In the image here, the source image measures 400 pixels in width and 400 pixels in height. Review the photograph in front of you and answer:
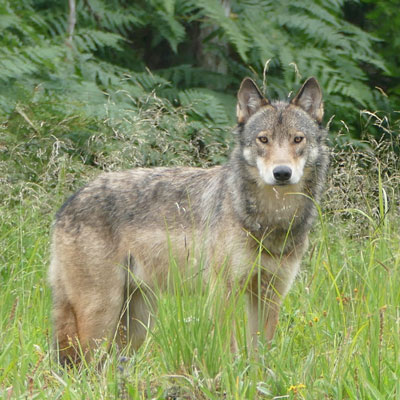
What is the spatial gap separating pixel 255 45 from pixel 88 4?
1.60m

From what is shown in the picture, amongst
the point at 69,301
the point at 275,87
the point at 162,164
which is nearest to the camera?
the point at 69,301

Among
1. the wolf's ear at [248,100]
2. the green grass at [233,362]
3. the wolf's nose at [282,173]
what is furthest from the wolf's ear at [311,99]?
the green grass at [233,362]

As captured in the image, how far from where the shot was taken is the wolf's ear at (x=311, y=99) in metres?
4.42

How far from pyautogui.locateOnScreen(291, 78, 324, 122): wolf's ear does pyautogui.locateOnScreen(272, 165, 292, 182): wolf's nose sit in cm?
61

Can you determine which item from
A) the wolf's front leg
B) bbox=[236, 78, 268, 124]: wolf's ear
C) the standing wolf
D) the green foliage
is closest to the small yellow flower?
the wolf's front leg

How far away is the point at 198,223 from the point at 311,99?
0.96 m

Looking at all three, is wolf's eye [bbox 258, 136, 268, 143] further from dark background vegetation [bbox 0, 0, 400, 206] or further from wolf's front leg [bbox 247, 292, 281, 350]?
dark background vegetation [bbox 0, 0, 400, 206]

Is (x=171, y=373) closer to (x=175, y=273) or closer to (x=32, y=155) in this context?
(x=175, y=273)

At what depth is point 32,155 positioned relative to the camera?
5.80m

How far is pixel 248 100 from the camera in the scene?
4461 mm

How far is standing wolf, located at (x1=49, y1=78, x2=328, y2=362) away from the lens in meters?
4.16

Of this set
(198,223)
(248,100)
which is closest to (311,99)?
(248,100)

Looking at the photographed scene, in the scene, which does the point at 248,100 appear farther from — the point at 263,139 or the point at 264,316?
the point at 264,316

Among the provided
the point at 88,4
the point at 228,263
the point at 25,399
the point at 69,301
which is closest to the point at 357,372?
the point at 25,399
